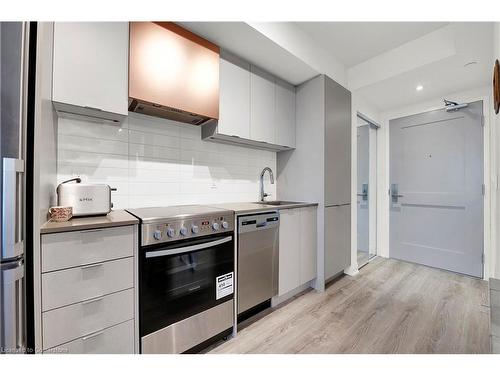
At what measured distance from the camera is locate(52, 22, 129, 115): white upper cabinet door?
1.15 meters

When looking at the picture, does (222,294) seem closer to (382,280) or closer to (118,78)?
(118,78)

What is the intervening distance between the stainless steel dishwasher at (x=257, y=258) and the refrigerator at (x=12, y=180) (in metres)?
1.14

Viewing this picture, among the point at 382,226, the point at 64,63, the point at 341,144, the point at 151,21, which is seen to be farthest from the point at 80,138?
the point at 382,226

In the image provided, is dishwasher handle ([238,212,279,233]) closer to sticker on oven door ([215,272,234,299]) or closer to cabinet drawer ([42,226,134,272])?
sticker on oven door ([215,272,234,299])

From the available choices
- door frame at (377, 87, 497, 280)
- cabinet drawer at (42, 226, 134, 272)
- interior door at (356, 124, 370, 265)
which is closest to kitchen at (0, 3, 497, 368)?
cabinet drawer at (42, 226, 134, 272)

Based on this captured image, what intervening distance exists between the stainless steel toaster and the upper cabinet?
0.95 metres

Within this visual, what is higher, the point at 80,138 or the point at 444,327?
the point at 80,138

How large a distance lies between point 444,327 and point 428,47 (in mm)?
2503

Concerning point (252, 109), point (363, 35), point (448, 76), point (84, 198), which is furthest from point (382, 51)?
point (84, 198)

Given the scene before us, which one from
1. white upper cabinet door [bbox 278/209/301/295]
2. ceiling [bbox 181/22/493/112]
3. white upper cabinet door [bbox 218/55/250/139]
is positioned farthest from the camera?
white upper cabinet door [bbox 278/209/301/295]

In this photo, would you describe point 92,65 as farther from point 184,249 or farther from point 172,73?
point 184,249

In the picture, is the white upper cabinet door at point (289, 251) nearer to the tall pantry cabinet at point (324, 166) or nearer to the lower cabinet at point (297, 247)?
the lower cabinet at point (297, 247)

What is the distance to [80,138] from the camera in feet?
4.75

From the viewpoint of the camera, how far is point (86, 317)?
3.34 ft
